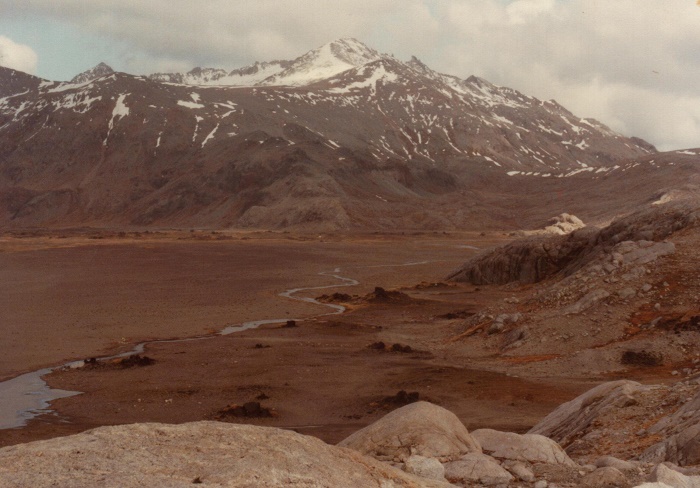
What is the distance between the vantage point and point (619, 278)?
2942 cm

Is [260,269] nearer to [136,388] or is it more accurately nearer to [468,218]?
[136,388]

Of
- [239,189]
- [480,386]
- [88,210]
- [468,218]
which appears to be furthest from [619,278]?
[88,210]

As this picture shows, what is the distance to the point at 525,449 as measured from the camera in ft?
35.6

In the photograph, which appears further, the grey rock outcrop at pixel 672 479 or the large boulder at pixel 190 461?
the grey rock outcrop at pixel 672 479

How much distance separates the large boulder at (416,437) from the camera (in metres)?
10.4

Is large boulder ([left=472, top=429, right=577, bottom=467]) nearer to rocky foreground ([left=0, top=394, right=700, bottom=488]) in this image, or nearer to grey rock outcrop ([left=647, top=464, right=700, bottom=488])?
rocky foreground ([left=0, top=394, right=700, bottom=488])

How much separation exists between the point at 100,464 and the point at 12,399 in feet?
65.3

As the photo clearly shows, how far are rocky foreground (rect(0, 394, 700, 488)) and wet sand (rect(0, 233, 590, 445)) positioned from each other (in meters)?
7.41

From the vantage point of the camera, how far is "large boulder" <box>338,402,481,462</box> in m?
10.4

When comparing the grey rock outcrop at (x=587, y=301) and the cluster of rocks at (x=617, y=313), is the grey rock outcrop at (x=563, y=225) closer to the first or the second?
the cluster of rocks at (x=617, y=313)

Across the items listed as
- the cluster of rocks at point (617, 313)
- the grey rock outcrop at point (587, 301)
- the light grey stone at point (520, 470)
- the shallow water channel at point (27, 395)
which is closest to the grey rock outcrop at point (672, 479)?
the light grey stone at point (520, 470)

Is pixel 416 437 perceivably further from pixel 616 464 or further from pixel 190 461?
pixel 190 461

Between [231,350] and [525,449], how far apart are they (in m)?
22.8

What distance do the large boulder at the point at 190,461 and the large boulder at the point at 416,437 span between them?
7.02ft
